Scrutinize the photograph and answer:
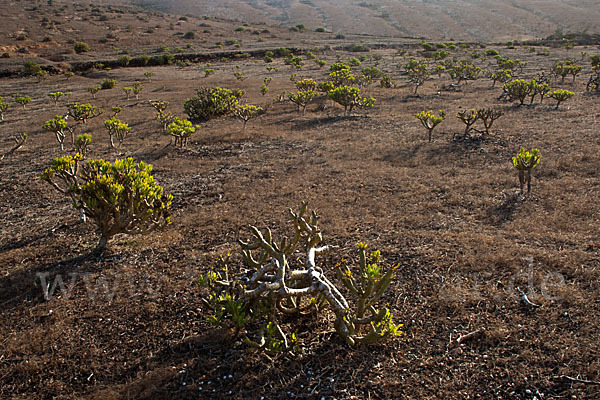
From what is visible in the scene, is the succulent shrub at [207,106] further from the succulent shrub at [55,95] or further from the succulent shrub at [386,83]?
the succulent shrub at [386,83]

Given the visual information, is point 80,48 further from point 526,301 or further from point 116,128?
point 526,301

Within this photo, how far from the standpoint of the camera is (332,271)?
5.44 metres

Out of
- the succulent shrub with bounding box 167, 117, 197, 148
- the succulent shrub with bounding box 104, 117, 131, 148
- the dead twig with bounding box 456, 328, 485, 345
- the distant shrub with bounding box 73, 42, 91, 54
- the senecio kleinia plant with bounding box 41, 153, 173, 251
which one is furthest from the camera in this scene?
the distant shrub with bounding box 73, 42, 91, 54

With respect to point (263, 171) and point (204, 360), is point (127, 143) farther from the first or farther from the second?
point (204, 360)

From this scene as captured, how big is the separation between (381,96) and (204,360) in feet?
65.2

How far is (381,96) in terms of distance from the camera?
2098 cm

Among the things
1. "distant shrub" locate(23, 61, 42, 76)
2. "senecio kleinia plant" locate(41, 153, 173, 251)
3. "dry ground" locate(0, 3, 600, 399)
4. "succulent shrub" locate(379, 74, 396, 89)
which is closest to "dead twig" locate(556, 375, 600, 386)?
"dry ground" locate(0, 3, 600, 399)

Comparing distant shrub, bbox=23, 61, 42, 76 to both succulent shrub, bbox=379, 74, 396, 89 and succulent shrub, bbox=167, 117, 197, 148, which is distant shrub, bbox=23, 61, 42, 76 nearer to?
succulent shrub, bbox=167, 117, 197, 148

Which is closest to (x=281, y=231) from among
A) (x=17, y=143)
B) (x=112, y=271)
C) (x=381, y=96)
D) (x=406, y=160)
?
(x=112, y=271)

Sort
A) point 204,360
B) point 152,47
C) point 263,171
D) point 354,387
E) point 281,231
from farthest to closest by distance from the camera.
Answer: point 152,47 < point 263,171 < point 281,231 < point 204,360 < point 354,387

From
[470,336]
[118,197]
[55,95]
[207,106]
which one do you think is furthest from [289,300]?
[55,95]

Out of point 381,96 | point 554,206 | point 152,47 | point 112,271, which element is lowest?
point 112,271

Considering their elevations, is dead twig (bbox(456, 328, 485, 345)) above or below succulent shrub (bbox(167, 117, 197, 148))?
below

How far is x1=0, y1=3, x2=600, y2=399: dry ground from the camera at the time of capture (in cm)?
354
